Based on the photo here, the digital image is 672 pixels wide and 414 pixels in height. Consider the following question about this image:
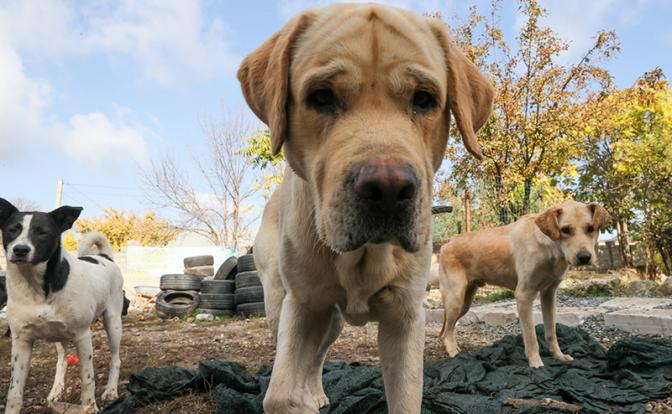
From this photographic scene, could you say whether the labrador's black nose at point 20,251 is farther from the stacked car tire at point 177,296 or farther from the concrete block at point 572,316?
the stacked car tire at point 177,296

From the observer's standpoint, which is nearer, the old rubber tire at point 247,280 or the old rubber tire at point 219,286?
the old rubber tire at point 247,280

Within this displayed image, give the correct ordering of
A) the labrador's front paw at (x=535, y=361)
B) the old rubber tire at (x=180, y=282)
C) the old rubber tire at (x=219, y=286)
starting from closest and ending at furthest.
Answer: the labrador's front paw at (x=535, y=361) < the old rubber tire at (x=219, y=286) < the old rubber tire at (x=180, y=282)

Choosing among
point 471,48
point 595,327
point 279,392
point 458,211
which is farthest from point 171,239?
point 279,392

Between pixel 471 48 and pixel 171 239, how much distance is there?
24.5 meters

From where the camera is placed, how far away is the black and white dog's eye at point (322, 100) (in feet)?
6.87

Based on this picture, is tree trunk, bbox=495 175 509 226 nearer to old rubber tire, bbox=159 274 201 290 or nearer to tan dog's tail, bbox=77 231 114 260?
old rubber tire, bbox=159 274 201 290

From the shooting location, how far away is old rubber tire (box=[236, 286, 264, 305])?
35.3 ft

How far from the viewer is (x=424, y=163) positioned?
6.67 feet

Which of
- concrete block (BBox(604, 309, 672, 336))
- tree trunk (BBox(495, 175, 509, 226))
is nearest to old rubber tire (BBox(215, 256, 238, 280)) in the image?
tree trunk (BBox(495, 175, 509, 226))

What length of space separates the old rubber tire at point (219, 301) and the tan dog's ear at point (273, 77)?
9.34 metres

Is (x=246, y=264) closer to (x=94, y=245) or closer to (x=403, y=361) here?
(x=94, y=245)

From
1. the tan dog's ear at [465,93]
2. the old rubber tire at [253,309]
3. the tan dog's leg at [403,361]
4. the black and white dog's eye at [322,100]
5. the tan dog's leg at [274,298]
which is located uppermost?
the tan dog's ear at [465,93]

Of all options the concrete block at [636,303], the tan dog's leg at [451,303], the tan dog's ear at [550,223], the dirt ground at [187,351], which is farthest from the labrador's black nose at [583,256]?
the concrete block at [636,303]

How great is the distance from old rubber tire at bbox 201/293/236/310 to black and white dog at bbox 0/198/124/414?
6.24m
